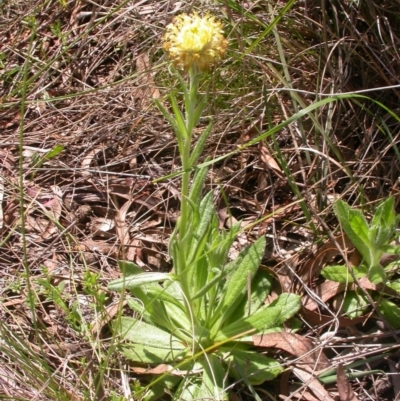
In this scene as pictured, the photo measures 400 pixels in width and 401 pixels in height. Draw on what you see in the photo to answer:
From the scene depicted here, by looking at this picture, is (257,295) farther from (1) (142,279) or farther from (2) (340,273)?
(1) (142,279)

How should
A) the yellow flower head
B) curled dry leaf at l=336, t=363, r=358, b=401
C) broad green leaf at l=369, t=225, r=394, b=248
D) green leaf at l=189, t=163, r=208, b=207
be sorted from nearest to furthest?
the yellow flower head, green leaf at l=189, t=163, r=208, b=207, curled dry leaf at l=336, t=363, r=358, b=401, broad green leaf at l=369, t=225, r=394, b=248

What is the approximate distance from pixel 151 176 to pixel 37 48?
111 cm

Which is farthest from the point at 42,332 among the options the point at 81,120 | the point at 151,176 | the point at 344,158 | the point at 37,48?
the point at 37,48

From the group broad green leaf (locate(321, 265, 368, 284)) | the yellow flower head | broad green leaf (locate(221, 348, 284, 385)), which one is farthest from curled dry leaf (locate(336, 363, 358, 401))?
the yellow flower head

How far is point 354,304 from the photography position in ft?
Result: 7.33

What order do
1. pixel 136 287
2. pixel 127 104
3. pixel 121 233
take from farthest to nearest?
1. pixel 127 104
2. pixel 121 233
3. pixel 136 287

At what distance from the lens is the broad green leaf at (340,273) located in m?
2.22

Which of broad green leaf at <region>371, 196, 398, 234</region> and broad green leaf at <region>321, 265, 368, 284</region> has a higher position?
broad green leaf at <region>371, 196, 398, 234</region>

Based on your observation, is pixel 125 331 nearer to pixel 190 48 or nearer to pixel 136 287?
pixel 136 287

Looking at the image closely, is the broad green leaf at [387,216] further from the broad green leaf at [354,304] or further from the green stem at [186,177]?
the green stem at [186,177]

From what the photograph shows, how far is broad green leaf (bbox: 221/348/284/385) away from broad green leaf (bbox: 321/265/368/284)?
0.37 metres

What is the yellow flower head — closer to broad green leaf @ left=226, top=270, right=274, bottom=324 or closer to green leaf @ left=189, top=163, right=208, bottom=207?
green leaf @ left=189, top=163, right=208, bottom=207

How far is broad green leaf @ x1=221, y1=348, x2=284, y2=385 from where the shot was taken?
204 cm

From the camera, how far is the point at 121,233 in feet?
8.51
